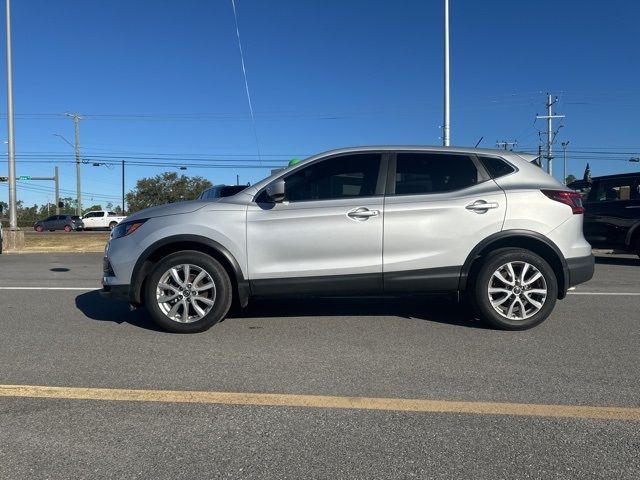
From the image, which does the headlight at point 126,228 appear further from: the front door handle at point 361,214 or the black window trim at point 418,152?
the black window trim at point 418,152

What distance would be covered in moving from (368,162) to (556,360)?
2546 millimetres

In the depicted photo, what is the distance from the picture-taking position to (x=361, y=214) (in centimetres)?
515

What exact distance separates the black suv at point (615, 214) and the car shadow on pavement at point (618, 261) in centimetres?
70

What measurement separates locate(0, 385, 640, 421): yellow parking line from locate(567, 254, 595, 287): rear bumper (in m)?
2.12

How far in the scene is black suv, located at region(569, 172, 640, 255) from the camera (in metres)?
10.7

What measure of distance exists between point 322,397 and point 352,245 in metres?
1.89

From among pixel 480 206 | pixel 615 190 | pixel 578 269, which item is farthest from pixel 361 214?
pixel 615 190

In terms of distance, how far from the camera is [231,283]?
17.3 ft

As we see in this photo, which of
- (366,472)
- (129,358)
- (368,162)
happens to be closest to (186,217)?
(129,358)

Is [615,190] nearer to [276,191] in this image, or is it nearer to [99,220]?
[276,191]

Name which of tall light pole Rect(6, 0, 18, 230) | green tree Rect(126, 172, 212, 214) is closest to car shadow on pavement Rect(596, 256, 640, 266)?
tall light pole Rect(6, 0, 18, 230)

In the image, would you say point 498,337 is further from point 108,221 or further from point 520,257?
point 108,221

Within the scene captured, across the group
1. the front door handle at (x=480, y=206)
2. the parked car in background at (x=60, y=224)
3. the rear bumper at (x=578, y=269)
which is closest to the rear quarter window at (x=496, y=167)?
the front door handle at (x=480, y=206)

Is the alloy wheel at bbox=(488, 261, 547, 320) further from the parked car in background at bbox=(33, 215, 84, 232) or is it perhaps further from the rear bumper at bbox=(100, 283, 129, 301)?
the parked car in background at bbox=(33, 215, 84, 232)
